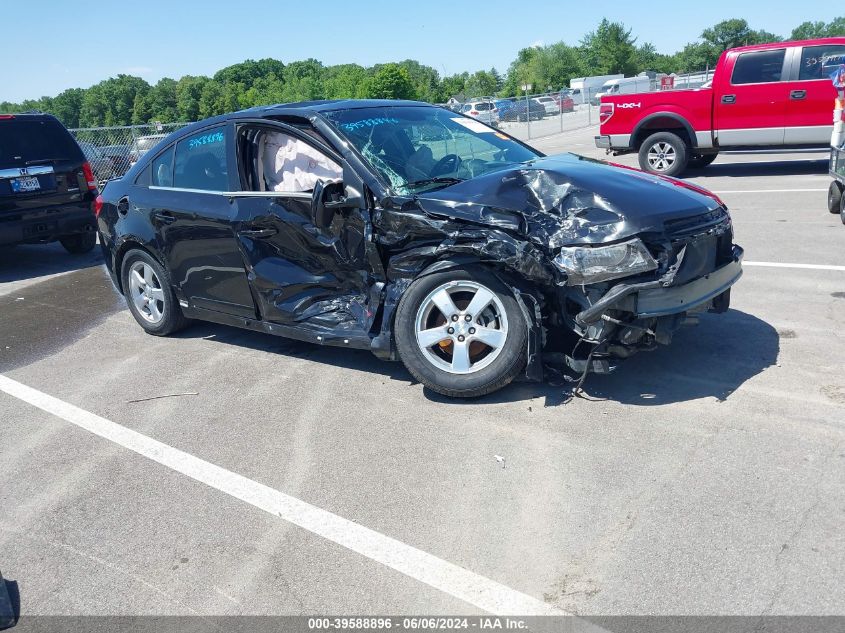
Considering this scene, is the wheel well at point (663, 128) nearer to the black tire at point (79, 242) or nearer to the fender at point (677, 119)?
the fender at point (677, 119)

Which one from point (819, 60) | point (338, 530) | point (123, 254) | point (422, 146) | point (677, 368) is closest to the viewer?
point (338, 530)

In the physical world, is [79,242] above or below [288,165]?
Answer: below

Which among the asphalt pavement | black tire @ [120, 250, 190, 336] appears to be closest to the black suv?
black tire @ [120, 250, 190, 336]

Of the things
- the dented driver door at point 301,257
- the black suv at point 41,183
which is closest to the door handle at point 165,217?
the dented driver door at point 301,257

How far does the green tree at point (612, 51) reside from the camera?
98125 millimetres

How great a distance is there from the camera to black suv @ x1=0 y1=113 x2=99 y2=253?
9.58 metres

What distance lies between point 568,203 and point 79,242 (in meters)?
8.95

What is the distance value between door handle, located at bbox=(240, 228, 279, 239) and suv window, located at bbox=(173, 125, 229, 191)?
1.40ft

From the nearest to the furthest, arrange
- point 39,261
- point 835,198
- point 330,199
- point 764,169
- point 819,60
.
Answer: point 330,199
point 835,198
point 39,261
point 819,60
point 764,169

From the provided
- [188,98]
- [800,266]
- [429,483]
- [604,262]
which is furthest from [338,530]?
[188,98]

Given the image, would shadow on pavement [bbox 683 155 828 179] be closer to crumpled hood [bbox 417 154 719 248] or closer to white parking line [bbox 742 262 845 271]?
white parking line [bbox 742 262 845 271]

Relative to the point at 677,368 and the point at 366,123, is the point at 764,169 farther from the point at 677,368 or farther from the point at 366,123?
the point at 366,123

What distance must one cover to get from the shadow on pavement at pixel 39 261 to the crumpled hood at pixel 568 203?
754 centimetres

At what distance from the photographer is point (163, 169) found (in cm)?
605
